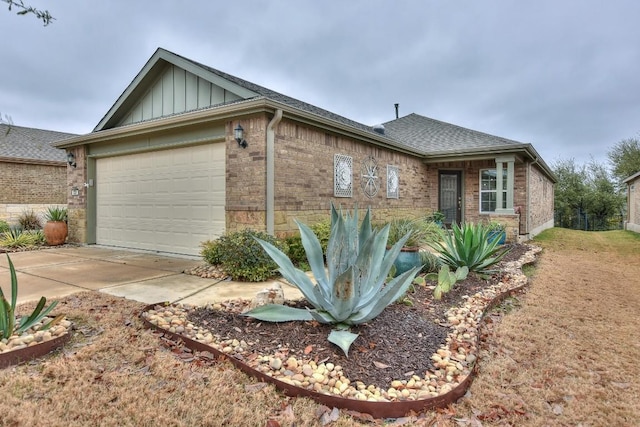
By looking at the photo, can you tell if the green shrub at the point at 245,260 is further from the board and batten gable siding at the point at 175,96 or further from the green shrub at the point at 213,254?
the board and batten gable siding at the point at 175,96

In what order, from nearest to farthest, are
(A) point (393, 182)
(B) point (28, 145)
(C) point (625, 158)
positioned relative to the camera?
(A) point (393, 182) → (B) point (28, 145) → (C) point (625, 158)

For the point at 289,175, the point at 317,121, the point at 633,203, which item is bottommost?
the point at 633,203

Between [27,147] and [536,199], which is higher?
[27,147]

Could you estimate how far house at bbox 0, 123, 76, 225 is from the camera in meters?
13.4

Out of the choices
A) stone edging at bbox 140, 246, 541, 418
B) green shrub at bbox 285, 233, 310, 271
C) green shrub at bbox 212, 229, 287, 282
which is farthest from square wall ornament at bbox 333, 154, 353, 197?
stone edging at bbox 140, 246, 541, 418

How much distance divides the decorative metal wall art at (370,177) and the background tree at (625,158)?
21.6 m

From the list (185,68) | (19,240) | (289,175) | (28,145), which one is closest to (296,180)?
(289,175)

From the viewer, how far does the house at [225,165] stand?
6.17m

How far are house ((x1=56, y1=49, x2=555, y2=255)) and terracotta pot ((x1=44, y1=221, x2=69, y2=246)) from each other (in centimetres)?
33

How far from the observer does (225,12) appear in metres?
8.09

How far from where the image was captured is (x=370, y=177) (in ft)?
29.2

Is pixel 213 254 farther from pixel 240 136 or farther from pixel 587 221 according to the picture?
pixel 587 221

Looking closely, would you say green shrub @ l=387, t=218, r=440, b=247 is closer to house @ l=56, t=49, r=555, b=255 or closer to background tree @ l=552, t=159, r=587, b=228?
house @ l=56, t=49, r=555, b=255

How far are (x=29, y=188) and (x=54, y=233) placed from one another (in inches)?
278
